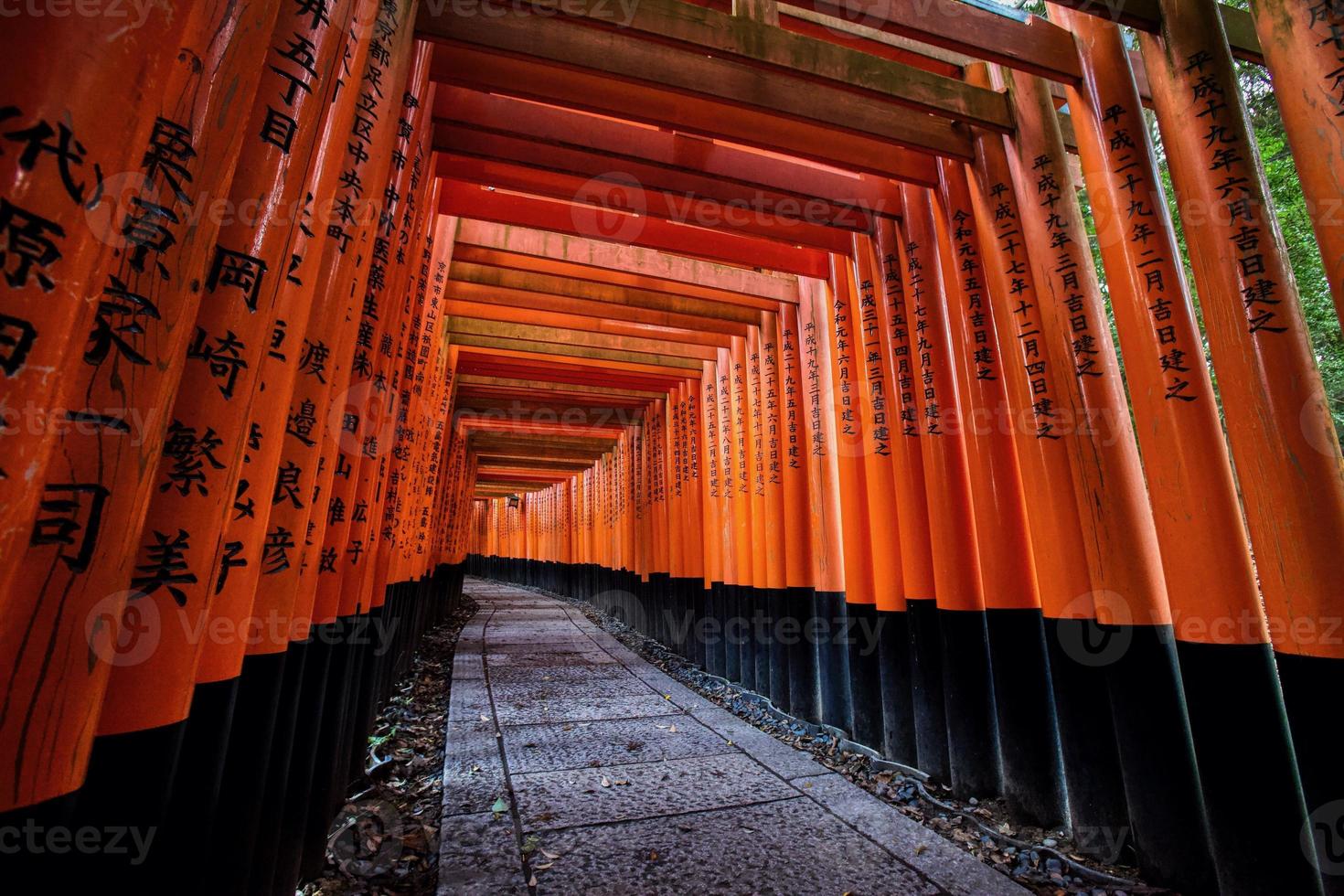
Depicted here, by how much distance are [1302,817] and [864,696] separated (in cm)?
272

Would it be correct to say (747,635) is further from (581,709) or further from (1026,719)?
(1026,719)

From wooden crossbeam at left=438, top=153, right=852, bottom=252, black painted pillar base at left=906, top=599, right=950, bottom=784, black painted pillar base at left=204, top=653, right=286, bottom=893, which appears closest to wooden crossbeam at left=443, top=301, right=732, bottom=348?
wooden crossbeam at left=438, top=153, right=852, bottom=252

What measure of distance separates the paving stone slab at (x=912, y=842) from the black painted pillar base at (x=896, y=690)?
68 cm

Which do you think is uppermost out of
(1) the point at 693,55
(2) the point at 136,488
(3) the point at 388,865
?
(1) the point at 693,55

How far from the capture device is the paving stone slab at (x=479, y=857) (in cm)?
260

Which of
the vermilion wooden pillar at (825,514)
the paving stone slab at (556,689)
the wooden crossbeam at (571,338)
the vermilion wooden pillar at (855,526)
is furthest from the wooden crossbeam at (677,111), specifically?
the paving stone slab at (556,689)

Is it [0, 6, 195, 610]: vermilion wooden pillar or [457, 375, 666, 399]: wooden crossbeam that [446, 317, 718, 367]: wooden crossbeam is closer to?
[457, 375, 666, 399]: wooden crossbeam

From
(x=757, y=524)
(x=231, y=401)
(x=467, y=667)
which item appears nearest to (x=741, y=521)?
(x=757, y=524)

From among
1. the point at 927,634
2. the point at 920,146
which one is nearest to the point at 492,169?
the point at 920,146

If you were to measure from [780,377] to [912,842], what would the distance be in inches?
189

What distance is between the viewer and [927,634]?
432 cm

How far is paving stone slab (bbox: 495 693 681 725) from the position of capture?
17.7 ft

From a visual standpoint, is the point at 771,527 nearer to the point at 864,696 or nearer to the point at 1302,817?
the point at 864,696

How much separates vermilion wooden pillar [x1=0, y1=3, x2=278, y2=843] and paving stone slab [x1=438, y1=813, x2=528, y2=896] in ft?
5.35
